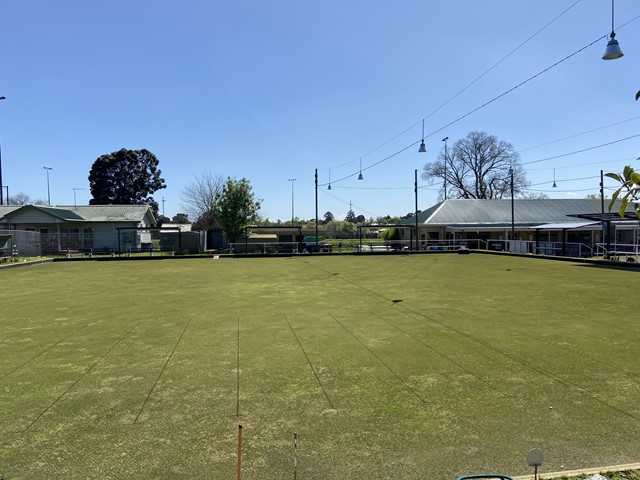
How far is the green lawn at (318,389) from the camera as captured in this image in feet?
11.7

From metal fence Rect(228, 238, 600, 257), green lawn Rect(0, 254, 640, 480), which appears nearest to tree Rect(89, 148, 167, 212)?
metal fence Rect(228, 238, 600, 257)

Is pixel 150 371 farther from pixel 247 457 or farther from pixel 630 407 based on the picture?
pixel 630 407

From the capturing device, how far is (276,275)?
19016 millimetres

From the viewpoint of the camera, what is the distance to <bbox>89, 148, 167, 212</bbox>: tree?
73.4 meters

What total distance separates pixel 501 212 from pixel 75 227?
4687 cm

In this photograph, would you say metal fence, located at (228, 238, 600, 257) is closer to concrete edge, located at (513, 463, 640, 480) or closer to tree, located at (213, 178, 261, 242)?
tree, located at (213, 178, 261, 242)

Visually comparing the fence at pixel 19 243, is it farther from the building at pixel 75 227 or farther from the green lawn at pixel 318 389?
the green lawn at pixel 318 389

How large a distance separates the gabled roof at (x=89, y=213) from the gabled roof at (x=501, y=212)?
102 feet

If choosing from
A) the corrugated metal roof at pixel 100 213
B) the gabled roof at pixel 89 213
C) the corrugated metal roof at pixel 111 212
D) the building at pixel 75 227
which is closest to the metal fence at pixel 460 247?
the building at pixel 75 227

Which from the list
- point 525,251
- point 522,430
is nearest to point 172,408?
point 522,430

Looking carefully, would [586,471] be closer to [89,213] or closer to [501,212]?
[89,213]

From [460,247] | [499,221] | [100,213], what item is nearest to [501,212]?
[499,221]

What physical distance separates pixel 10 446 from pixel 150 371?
2087 millimetres

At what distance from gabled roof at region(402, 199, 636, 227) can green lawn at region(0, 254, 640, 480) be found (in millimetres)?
38988
